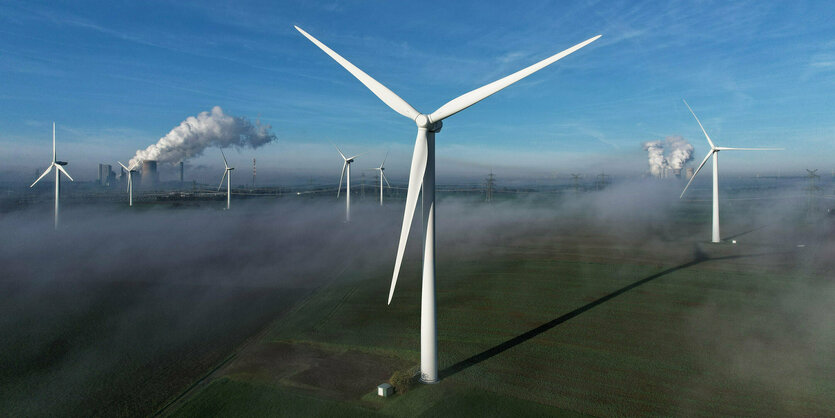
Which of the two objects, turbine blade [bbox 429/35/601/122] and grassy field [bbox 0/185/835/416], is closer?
turbine blade [bbox 429/35/601/122]

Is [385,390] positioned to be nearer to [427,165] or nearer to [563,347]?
Result: [427,165]

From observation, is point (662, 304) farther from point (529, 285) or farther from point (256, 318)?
point (256, 318)

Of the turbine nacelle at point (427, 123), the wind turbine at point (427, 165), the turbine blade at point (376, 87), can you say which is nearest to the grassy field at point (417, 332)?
the wind turbine at point (427, 165)

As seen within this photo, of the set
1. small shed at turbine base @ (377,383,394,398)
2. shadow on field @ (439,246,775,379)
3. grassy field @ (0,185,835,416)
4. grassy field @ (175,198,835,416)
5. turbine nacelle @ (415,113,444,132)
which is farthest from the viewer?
shadow on field @ (439,246,775,379)

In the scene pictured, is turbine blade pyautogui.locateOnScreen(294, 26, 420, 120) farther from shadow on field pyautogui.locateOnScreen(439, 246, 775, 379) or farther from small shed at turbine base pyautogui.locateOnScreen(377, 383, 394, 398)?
shadow on field pyautogui.locateOnScreen(439, 246, 775, 379)

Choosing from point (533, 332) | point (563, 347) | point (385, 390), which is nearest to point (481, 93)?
point (385, 390)

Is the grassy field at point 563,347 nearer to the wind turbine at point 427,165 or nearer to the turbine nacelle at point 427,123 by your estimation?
the wind turbine at point 427,165

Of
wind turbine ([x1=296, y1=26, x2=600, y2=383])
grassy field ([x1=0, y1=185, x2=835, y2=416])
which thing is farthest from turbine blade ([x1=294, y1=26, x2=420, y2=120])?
grassy field ([x1=0, y1=185, x2=835, y2=416])
